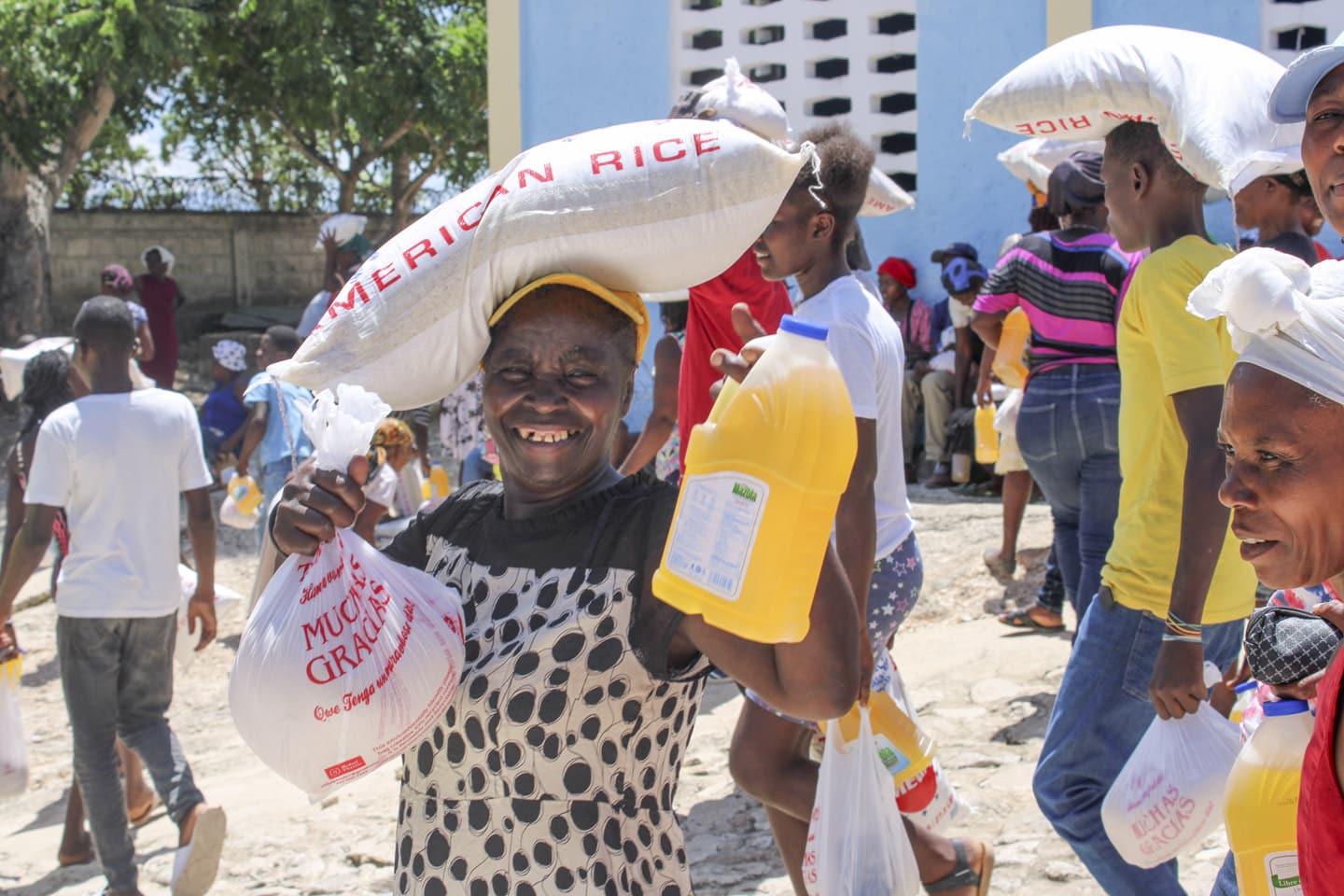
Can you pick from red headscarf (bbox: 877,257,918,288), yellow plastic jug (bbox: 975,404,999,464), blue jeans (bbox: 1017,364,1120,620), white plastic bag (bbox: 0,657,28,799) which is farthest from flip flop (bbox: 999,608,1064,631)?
white plastic bag (bbox: 0,657,28,799)

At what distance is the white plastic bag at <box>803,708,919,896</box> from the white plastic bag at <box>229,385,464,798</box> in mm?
1192

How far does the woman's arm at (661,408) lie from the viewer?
4840 mm

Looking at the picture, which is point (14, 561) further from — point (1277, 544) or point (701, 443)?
point (1277, 544)

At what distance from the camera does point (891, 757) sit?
10.7 feet

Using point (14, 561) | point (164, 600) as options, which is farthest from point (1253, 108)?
point (14, 561)

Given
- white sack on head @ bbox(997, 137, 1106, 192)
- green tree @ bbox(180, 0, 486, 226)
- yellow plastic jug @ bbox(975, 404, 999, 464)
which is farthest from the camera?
green tree @ bbox(180, 0, 486, 226)

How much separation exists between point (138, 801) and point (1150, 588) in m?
4.37

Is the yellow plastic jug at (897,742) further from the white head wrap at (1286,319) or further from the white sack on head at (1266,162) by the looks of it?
the white head wrap at (1286,319)

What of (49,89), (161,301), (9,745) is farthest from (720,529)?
(49,89)

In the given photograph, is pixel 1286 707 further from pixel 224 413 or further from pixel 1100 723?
pixel 224 413

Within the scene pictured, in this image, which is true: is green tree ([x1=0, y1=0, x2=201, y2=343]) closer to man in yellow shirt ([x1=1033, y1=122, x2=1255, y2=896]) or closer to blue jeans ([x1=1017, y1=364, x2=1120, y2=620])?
blue jeans ([x1=1017, y1=364, x2=1120, y2=620])

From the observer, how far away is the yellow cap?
209 cm

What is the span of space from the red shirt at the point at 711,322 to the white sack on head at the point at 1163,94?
0.90 metres

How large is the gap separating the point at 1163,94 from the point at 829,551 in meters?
1.73
